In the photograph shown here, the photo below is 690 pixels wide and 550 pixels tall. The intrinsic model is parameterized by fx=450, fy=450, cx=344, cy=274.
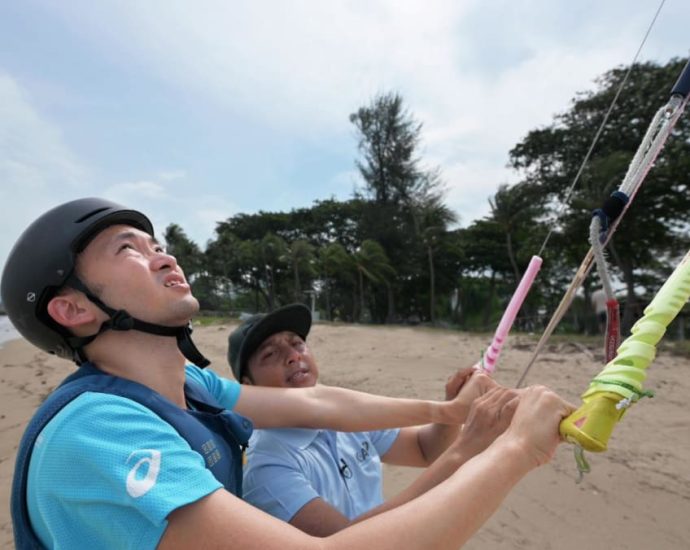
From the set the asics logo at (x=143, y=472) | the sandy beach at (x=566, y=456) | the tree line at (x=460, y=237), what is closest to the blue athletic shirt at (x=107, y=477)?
the asics logo at (x=143, y=472)

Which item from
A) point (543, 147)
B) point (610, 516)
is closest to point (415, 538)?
point (610, 516)

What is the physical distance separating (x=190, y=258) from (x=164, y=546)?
51.6 m

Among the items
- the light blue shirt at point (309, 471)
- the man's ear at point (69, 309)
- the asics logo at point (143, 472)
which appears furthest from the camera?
the light blue shirt at point (309, 471)

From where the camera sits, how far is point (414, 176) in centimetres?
4162

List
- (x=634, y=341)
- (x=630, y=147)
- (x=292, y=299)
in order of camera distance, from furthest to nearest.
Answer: (x=292, y=299) < (x=630, y=147) < (x=634, y=341)

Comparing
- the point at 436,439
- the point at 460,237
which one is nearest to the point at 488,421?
the point at 436,439

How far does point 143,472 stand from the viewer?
3.42 feet

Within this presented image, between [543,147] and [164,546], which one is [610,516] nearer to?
[164,546]

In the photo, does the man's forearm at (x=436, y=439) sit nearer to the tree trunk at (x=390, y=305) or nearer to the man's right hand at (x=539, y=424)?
the man's right hand at (x=539, y=424)

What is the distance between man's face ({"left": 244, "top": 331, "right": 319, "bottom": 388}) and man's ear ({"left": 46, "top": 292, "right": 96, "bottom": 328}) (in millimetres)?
1206

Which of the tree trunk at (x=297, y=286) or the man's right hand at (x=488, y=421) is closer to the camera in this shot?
the man's right hand at (x=488, y=421)

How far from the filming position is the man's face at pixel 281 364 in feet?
8.59

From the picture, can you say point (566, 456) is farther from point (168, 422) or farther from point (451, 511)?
point (168, 422)

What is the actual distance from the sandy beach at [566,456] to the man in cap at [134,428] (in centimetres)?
342
